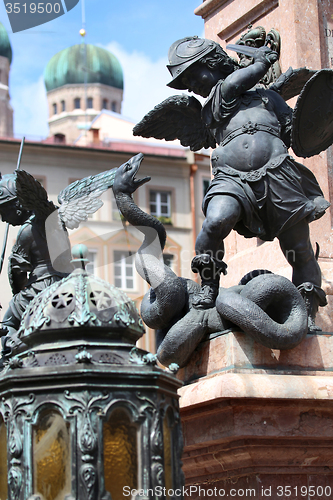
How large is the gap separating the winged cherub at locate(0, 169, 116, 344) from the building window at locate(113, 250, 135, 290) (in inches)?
29.1

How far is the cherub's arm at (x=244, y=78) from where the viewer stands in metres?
5.54

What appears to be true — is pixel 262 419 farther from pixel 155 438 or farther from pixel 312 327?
pixel 155 438

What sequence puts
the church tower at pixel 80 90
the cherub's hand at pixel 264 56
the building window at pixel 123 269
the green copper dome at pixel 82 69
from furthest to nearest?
1. the church tower at pixel 80 90
2. the green copper dome at pixel 82 69
3. the cherub's hand at pixel 264 56
4. the building window at pixel 123 269

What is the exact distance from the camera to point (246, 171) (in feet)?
18.0

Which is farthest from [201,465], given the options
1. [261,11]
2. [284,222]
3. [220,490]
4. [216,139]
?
[261,11]

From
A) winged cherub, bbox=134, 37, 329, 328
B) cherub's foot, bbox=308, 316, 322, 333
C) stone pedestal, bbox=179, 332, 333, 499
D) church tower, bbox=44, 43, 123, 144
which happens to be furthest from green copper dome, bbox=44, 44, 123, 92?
stone pedestal, bbox=179, 332, 333, 499

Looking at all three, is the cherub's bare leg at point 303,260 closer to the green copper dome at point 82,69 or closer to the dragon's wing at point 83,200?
the dragon's wing at point 83,200

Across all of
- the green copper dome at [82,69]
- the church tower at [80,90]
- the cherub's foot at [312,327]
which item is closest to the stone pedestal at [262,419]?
the cherub's foot at [312,327]

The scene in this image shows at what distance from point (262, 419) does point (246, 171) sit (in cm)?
158

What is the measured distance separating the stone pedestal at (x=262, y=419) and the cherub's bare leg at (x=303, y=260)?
40cm

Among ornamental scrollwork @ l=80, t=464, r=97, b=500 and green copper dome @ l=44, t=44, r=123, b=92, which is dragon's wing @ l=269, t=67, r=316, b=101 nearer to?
ornamental scrollwork @ l=80, t=464, r=97, b=500

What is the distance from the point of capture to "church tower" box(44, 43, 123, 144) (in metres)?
55.7

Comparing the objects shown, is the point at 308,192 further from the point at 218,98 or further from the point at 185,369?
the point at 185,369

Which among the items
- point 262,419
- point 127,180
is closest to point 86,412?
point 262,419
